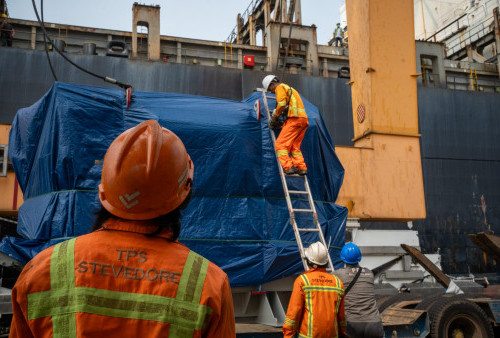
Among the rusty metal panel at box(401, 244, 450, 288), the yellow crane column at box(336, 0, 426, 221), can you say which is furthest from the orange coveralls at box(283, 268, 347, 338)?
the rusty metal panel at box(401, 244, 450, 288)

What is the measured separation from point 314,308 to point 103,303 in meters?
2.84

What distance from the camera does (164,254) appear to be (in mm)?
1290

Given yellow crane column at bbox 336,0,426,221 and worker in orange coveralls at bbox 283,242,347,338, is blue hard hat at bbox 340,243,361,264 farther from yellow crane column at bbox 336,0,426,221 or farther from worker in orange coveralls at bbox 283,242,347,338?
yellow crane column at bbox 336,0,426,221

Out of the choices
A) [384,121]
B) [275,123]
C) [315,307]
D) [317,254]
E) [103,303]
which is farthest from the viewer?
[384,121]

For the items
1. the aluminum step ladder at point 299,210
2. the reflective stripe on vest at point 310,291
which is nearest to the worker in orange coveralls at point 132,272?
the reflective stripe on vest at point 310,291

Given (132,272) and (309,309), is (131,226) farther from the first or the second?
(309,309)

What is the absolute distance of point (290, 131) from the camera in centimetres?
575

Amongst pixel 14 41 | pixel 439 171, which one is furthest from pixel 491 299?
pixel 14 41

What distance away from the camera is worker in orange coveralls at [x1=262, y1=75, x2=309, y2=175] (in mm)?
5691

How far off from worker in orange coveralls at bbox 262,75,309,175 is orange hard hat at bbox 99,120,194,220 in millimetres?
4332

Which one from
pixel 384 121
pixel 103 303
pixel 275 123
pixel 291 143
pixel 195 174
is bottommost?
pixel 103 303

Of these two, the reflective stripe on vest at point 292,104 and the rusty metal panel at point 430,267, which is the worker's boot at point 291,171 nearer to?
the reflective stripe on vest at point 292,104

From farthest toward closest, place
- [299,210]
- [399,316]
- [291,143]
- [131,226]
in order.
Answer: [399,316] → [291,143] → [299,210] → [131,226]

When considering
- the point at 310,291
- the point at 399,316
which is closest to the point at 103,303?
the point at 310,291
